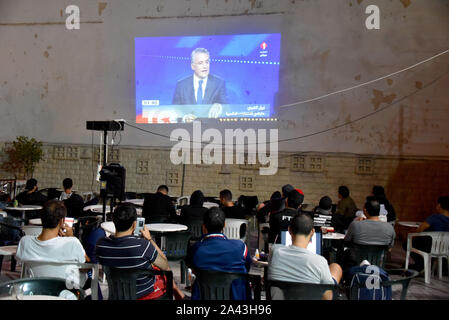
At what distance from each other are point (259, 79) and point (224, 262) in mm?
6749

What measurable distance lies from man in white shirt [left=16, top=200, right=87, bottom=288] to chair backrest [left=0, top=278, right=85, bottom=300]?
42 centimetres

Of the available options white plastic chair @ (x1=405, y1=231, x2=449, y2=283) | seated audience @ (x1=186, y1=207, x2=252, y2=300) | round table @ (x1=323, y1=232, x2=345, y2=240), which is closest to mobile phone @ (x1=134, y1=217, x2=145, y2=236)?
seated audience @ (x1=186, y1=207, x2=252, y2=300)

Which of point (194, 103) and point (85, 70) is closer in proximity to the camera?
point (194, 103)

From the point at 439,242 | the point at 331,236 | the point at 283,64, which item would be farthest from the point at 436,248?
the point at 283,64

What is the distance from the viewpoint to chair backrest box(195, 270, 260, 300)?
2889 mm

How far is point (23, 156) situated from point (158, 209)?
19.1 ft

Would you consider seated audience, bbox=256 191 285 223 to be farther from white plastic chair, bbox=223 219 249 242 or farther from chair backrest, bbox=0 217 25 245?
chair backrest, bbox=0 217 25 245

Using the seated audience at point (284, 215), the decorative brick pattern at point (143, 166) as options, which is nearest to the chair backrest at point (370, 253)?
the seated audience at point (284, 215)

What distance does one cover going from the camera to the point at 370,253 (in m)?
4.31

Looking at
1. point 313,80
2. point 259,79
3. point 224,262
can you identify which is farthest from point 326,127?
point 224,262

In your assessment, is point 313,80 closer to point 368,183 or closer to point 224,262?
point 368,183

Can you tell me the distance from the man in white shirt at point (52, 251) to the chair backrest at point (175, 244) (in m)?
1.64

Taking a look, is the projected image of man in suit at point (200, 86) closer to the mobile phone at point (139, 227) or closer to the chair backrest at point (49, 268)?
the mobile phone at point (139, 227)

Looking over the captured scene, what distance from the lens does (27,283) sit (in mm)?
2506
